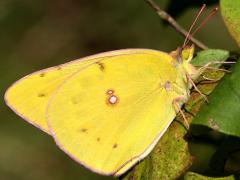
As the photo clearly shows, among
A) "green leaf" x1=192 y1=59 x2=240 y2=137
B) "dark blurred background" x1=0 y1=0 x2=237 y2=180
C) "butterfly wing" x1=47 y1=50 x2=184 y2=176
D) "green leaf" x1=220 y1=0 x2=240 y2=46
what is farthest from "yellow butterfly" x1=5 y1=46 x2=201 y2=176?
"dark blurred background" x1=0 y1=0 x2=237 y2=180

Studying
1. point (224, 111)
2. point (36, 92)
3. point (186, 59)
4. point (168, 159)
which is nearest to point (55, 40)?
point (36, 92)

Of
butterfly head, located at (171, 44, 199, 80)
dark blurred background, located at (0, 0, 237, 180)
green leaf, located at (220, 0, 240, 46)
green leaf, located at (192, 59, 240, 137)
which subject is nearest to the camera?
green leaf, located at (192, 59, 240, 137)

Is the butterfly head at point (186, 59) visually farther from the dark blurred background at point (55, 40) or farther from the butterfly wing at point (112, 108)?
the dark blurred background at point (55, 40)

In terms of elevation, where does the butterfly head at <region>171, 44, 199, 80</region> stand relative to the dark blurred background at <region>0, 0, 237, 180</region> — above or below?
above

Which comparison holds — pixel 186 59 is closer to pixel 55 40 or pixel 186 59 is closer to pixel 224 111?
pixel 224 111

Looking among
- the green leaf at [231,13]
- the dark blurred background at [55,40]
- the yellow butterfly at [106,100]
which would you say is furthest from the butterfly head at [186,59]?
the dark blurred background at [55,40]

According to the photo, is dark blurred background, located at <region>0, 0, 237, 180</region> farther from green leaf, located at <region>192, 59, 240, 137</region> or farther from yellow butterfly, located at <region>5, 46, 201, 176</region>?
green leaf, located at <region>192, 59, 240, 137</region>
